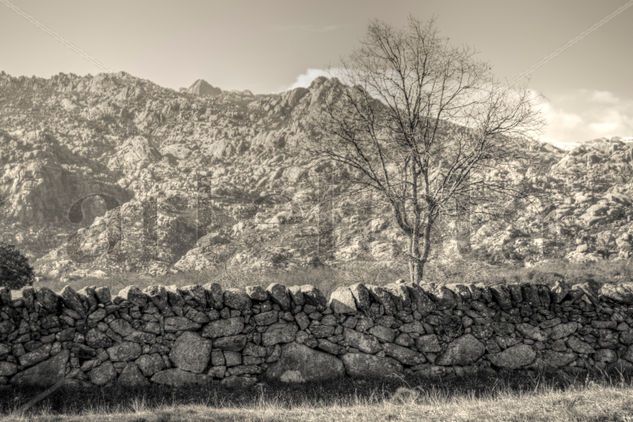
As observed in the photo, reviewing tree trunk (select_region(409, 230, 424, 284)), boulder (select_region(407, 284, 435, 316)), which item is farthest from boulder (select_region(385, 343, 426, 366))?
tree trunk (select_region(409, 230, 424, 284))

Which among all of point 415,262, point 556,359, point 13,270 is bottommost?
point 556,359

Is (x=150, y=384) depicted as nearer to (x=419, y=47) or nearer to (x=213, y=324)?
(x=213, y=324)

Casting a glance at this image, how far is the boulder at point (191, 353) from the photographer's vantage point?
8727 mm

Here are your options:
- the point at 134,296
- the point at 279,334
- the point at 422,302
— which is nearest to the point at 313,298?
the point at 279,334

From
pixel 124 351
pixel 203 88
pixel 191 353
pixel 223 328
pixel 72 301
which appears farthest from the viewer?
pixel 203 88

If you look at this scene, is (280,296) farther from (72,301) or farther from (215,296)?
(72,301)

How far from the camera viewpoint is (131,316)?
877 cm

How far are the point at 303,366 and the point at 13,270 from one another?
19.9 meters

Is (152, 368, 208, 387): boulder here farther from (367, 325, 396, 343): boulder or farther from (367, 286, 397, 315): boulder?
(367, 286, 397, 315): boulder

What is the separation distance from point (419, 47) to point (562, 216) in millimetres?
25451

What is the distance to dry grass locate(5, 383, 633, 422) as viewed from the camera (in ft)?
20.1

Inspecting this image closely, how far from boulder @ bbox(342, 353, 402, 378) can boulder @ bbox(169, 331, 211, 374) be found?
8.84 ft

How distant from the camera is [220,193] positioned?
1956 inches

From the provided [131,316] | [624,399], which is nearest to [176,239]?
[131,316]
